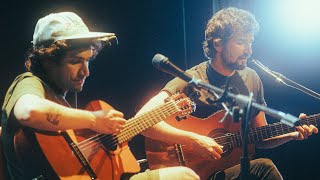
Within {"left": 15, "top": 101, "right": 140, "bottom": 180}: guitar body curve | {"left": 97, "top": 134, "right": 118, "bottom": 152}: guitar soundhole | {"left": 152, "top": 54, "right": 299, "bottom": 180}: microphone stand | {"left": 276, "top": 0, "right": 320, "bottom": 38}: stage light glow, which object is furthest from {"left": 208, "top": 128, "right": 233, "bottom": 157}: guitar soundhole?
{"left": 276, "top": 0, "right": 320, "bottom": 38}: stage light glow

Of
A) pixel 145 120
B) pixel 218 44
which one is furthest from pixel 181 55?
pixel 145 120

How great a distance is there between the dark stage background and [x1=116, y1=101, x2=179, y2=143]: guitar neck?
1408 millimetres

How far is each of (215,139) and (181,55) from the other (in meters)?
1.56

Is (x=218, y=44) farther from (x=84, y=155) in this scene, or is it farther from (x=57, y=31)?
(x=84, y=155)

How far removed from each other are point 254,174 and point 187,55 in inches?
73.6

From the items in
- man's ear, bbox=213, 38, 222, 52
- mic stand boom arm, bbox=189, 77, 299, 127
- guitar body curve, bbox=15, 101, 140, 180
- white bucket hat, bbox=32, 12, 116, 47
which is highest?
white bucket hat, bbox=32, 12, 116, 47

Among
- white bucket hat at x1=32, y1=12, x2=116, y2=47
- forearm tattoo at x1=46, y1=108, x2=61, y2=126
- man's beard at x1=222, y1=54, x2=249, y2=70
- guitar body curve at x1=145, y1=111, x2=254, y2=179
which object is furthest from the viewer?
man's beard at x1=222, y1=54, x2=249, y2=70

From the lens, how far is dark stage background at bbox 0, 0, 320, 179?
4.46 meters

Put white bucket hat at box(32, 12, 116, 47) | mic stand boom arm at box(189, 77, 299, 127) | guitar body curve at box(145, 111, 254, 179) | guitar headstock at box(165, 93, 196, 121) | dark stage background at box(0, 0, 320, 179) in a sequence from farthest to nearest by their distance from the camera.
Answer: dark stage background at box(0, 0, 320, 179) → guitar body curve at box(145, 111, 254, 179) → guitar headstock at box(165, 93, 196, 121) → white bucket hat at box(32, 12, 116, 47) → mic stand boom arm at box(189, 77, 299, 127)

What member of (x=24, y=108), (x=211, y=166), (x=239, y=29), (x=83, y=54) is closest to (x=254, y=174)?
(x=211, y=166)

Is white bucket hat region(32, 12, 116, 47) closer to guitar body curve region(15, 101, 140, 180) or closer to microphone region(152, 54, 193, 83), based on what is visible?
guitar body curve region(15, 101, 140, 180)

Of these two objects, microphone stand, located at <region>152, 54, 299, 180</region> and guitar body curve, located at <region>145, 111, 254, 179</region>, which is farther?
guitar body curve, located at <region>145, 111, 254, 179</region>

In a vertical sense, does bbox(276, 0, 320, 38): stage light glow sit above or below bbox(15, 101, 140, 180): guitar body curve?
above

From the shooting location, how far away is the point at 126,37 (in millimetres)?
4531
